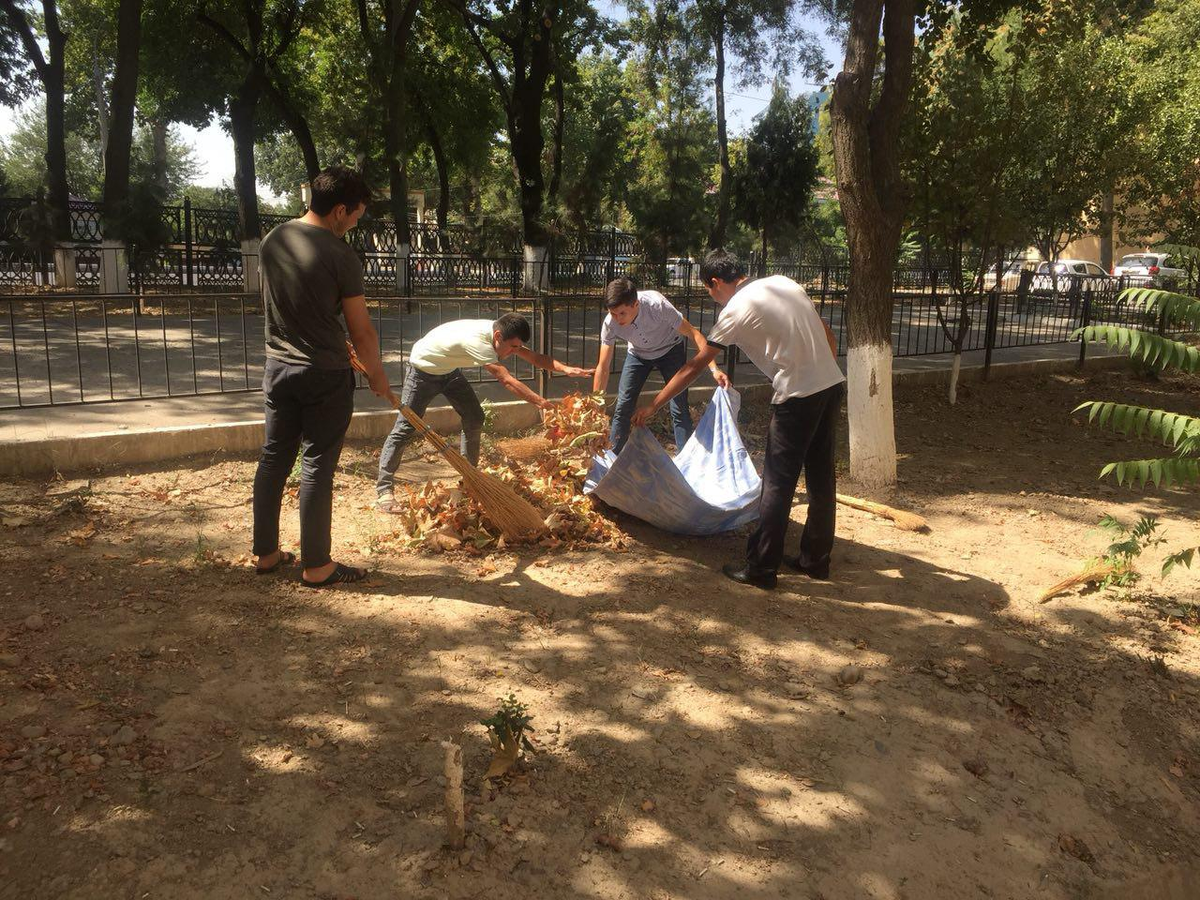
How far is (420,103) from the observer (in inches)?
1032

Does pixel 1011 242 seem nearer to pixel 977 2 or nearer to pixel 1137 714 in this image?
pixel 977 2

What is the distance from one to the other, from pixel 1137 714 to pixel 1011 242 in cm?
767

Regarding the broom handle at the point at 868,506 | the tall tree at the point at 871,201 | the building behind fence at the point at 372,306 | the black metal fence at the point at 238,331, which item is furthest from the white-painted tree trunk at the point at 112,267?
the broom handle at the point at 868,506

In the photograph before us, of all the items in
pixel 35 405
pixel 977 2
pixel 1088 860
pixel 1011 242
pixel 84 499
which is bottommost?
pixel 1088 860

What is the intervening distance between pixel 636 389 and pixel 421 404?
1.54 metres

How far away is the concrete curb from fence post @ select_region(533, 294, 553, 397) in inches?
12.5

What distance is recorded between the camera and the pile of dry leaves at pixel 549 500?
5086 millimetres

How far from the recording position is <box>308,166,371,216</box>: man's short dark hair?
12.9ft

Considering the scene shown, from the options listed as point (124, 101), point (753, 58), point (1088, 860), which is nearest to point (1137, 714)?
point (1088, 860)

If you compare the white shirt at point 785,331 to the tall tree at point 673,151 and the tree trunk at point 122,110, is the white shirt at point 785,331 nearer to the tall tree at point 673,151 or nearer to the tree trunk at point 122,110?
the tree trunk at point 122,110

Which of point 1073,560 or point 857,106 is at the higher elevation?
point 857,106

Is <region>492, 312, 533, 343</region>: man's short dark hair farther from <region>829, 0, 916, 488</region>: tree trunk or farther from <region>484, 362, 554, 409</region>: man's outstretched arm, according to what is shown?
<region>829, 0, 916, 488</region>: tree trunk

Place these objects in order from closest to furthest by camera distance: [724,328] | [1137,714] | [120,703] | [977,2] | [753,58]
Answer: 1. [120,703]
2. [1137,714]
3. [724,328]
4. [977,2]
5. [753,58]

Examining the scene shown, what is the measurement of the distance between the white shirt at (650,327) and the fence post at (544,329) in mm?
1671
